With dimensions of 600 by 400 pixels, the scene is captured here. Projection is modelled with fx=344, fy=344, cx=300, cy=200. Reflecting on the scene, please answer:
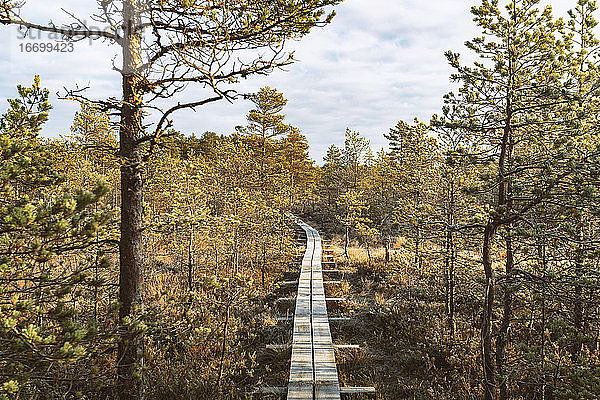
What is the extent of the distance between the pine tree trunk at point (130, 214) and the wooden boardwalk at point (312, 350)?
2.48 metres

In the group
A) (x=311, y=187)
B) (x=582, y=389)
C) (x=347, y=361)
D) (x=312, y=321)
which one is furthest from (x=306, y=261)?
(x=311, y=187)

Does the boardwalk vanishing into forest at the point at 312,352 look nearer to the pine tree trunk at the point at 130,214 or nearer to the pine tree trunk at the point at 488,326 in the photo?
the pine tree trunk at the point at 488,326

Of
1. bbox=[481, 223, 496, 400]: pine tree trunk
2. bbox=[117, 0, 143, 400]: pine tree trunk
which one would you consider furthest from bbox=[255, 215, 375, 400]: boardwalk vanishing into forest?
bbox=[117, 0, 143, 400]: pine tree trunk

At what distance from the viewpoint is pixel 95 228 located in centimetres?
280

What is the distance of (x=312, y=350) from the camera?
7113 millimetres

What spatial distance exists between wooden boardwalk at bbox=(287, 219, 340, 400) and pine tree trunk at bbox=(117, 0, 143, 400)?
8.13 ft

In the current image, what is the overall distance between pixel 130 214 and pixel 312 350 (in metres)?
4.62

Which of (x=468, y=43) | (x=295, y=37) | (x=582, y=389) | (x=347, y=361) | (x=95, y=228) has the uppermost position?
(x=468, y=43)

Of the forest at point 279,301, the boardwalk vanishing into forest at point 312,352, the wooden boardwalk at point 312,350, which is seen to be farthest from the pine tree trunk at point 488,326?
the wooden boardwalk at point 312,350

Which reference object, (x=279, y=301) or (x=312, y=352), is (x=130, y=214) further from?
(x=279, y=301)

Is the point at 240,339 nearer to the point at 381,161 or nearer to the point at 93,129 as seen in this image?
the point at 93,129

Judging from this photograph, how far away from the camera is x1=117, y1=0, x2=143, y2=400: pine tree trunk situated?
438 cm

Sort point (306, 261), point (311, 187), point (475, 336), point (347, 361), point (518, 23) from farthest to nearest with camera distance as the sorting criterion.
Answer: point (311, 187) < point (306, 261) < point (475, 336) < point (347, 361) < point (518, 23)

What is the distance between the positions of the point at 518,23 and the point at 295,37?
154 inches
